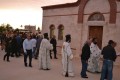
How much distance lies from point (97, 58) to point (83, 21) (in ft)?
22.9

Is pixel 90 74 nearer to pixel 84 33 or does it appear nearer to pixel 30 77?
pixel 30 77

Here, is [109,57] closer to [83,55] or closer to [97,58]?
[83,55]

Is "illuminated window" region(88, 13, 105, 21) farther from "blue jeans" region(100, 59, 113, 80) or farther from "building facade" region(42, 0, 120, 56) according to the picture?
"blue jeans" region(100, 59, 113, 80)

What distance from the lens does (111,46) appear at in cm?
1084

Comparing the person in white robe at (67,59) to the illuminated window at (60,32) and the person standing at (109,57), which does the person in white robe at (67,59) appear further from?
the illuminated window at (60,32)

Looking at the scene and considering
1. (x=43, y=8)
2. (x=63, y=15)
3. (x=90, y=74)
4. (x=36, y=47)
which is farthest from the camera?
(x=43, y=8)

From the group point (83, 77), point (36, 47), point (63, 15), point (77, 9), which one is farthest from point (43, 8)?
point (83, 77)

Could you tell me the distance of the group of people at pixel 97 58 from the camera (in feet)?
35.3

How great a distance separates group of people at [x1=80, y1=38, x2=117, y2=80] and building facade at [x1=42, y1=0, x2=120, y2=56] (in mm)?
3997

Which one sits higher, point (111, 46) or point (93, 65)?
point (111, 46)

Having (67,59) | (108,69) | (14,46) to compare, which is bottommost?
(108,69)

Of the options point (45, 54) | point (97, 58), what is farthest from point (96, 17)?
point (45, 54)

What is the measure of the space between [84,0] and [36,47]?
18.0ft

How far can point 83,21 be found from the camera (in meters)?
20.8
